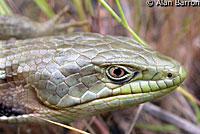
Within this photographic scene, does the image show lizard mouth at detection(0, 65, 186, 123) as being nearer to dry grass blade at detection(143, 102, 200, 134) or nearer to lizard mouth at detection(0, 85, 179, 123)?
lizard mouth at detection(0, 85, 179, 123)

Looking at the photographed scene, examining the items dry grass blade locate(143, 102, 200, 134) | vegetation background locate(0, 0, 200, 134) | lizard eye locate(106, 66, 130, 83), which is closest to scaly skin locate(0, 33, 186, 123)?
lizard eye locate(106, 66, 130, 83)

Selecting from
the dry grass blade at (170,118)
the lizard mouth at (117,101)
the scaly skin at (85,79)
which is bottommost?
the dry grass blade at (170,118)

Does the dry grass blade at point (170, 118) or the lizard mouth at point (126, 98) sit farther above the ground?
the lizard mouth at point (126, 98)

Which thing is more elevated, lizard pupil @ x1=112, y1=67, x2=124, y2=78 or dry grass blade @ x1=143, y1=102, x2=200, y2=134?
lizard pupil @ x1=112, y1=67, x2=124, y2=78

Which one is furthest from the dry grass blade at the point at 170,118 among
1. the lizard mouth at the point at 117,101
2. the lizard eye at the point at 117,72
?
the lizard eye at the point at 117,72

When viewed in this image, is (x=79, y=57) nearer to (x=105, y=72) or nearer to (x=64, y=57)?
(x=64, y=57)

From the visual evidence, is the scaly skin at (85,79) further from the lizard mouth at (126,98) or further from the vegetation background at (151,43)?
the vegetation background at (151,43)

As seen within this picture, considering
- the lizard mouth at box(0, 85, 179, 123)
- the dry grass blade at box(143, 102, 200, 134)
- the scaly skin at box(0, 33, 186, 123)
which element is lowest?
the dry grass blade at box(143, 102, 200, 134)

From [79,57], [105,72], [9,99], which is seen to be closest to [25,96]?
[9,99]

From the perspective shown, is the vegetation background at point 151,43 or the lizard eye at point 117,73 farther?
the vegetation background at point 151,43
